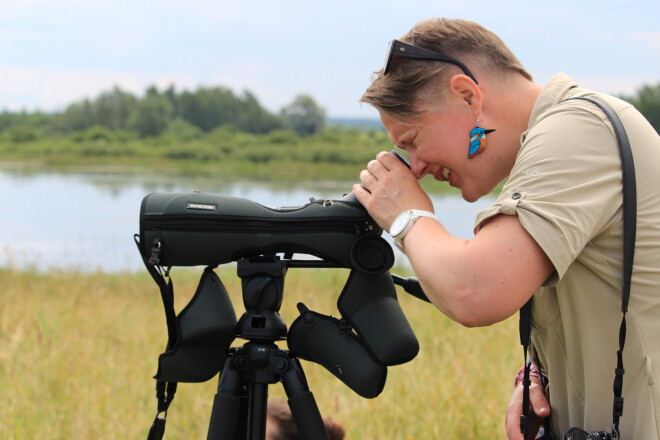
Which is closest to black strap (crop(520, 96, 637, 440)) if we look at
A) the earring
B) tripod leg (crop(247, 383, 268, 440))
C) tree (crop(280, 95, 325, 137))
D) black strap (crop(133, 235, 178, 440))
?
the earring

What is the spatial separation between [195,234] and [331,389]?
7.70 ft

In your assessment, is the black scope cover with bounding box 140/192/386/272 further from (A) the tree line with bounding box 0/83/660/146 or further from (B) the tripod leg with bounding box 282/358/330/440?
(A) the tree line with bounding box 0/83/660/146

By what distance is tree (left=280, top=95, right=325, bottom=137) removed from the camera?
96.5 feet

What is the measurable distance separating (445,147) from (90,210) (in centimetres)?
1964

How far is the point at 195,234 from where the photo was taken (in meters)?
1.85

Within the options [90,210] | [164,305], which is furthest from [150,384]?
[90,210]

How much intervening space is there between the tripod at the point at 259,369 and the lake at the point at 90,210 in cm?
714

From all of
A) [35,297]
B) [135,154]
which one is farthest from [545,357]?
[135,154]

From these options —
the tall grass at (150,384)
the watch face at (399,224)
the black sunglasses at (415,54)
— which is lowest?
the tall grass at (150,384)

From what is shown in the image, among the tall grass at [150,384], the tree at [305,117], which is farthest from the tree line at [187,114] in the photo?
the tall grass at [150,384]

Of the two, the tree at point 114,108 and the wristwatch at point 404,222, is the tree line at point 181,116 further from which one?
the wristwatch at point 404,222

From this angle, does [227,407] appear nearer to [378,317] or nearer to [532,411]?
[378,317]

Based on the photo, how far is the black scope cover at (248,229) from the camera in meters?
1.85

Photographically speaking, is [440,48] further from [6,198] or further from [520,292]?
[6,198]
